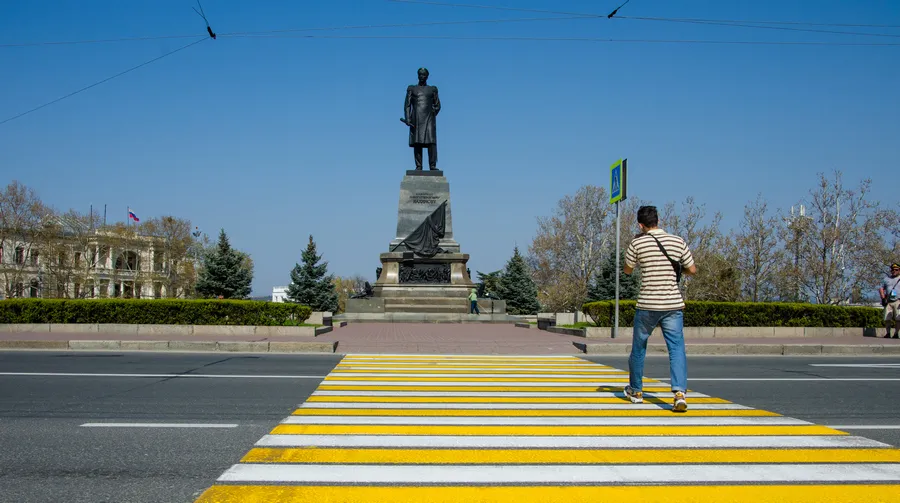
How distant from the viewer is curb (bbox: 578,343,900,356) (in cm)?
1350

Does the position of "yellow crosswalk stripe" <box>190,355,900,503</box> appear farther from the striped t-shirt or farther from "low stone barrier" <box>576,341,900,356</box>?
"low stone barrier" <box>576,341,900,356</box>

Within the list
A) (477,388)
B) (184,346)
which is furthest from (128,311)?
(477,388)

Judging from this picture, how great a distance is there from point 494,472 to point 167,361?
860cm

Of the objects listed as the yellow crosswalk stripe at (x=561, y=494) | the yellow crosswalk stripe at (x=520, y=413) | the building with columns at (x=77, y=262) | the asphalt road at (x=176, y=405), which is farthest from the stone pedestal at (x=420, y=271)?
the building with columns at (x=77, y=262)

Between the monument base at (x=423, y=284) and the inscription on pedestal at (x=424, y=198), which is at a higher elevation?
the inscription on pedestal at (x=424, y=198)

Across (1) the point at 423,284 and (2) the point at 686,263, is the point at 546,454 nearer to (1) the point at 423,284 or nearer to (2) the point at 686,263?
(2) the point at 686,263

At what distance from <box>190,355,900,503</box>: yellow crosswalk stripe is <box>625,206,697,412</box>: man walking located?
1.57 ft

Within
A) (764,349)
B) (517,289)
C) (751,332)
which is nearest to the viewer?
(764,349)

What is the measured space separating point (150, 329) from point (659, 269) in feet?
46.5

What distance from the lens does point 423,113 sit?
30531 millimetres

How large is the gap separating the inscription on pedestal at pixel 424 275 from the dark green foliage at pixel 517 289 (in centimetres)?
1721

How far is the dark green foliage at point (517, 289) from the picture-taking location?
148 ft

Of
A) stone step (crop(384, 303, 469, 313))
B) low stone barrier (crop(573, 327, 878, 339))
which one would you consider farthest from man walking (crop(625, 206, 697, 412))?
stone step (crop(384, 303, 469, 313))

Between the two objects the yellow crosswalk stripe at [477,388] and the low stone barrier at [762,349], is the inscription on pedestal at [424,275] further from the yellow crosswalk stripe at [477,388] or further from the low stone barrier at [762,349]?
the yellow crosswalk stripe at [477,388]
